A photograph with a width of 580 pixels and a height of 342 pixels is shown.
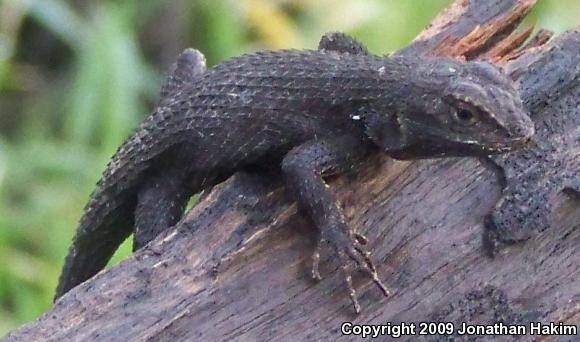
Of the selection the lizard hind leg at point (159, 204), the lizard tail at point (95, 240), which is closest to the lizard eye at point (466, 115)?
the lizard hind leg at point (159, 204)

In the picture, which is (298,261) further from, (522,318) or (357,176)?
(522,318)

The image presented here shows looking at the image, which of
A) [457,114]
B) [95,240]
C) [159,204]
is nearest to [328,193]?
[457,114]

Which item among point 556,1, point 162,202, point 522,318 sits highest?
point 556,1

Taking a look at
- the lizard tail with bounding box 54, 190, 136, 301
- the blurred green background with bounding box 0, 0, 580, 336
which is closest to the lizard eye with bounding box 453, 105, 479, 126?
the lizard tail with bounding box 54, 190, 136, 301

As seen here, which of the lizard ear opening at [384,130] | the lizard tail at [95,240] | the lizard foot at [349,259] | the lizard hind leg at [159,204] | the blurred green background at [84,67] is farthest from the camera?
the blurred green background at [84,67]

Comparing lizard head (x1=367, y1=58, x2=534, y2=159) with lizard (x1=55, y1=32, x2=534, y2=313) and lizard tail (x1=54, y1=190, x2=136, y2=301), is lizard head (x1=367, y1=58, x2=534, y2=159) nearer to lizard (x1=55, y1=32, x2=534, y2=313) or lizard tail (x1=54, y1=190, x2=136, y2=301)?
lizard (x1=55, y1=32, x2=534, y2=313)

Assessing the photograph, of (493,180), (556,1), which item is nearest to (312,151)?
(493,180)

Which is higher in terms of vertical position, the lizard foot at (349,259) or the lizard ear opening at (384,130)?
the lizard ear opening at (384,130)

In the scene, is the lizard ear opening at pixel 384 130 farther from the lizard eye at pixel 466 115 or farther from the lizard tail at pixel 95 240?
the lizard tail at pixel 95 240

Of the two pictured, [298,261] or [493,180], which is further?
[493,180]
